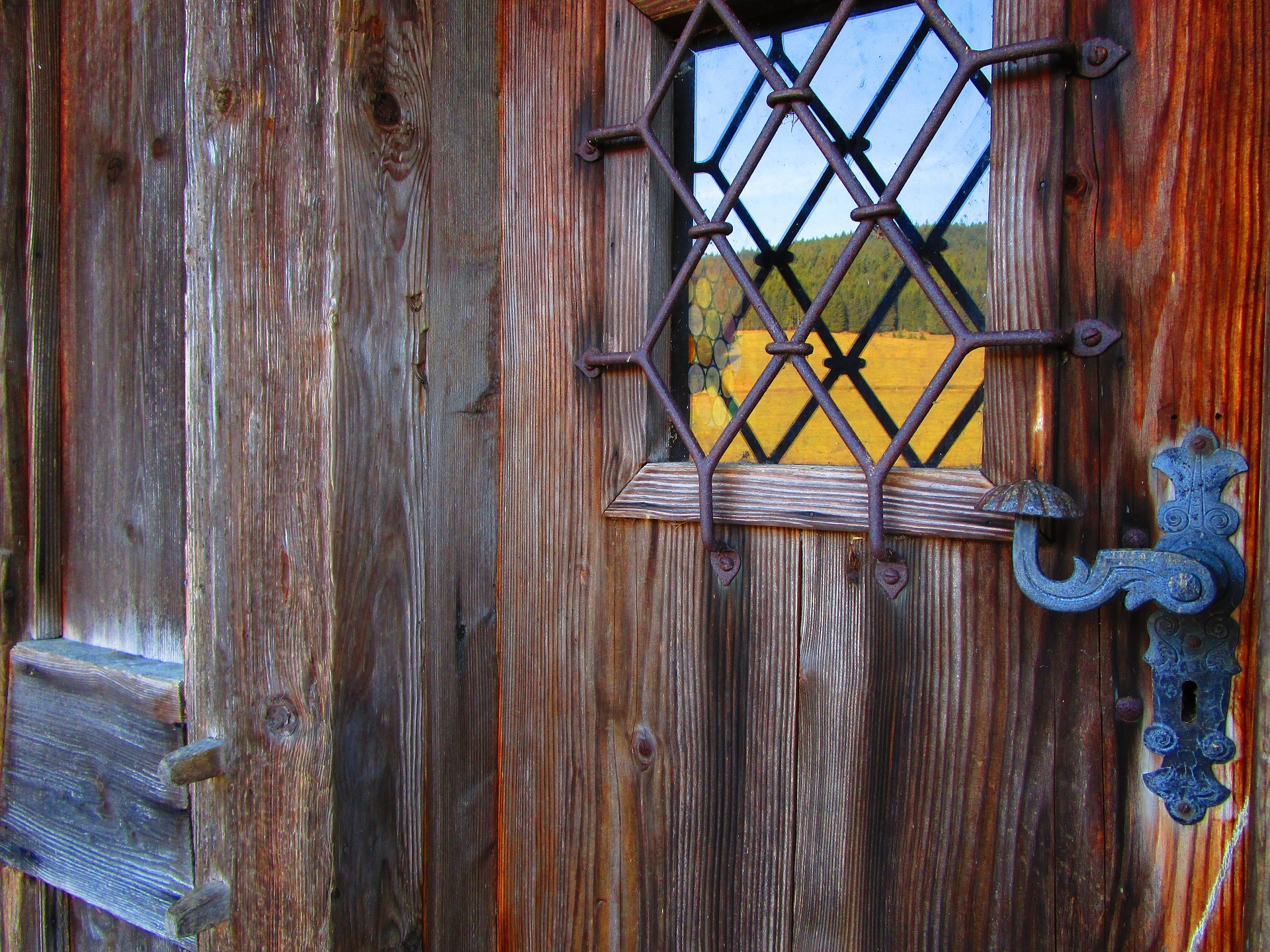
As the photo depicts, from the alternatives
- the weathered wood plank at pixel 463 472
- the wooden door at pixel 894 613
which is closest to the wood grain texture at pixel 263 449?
the weathered wood plank at pixel 463 472

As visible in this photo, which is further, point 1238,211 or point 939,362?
point 939,362

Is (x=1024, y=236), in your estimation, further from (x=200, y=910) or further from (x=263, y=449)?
(x=200, y=910)

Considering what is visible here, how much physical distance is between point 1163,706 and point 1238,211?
14.0 inches

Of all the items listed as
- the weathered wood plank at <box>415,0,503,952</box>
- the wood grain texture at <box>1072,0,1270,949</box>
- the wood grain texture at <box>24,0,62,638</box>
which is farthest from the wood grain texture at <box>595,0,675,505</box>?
the wood grain texture at <box>24,0,62,638</box>

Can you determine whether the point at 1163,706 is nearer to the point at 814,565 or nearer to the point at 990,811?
the point at 990,811

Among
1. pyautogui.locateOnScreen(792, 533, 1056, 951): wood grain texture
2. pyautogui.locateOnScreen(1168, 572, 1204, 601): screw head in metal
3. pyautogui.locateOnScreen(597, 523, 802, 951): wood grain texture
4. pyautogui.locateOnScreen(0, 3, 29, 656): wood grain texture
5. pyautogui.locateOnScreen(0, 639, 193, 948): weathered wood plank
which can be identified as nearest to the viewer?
pyautogui.locateOnScreen(1168, 572, 1204, 601): screw head in metal

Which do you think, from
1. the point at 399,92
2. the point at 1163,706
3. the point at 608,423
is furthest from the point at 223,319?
the point at 1163,706

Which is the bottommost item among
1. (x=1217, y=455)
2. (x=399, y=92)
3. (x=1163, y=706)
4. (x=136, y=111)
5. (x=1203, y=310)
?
(x=1163, y=706)

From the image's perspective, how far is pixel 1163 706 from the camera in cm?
55

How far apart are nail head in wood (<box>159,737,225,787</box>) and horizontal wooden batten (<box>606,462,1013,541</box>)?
46cm

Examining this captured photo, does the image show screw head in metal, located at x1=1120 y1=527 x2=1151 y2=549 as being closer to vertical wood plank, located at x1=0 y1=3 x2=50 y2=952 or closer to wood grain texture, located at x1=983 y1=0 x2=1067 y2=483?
wood grain texture, located at x1=983 y1=0 x2=1067 y2=483

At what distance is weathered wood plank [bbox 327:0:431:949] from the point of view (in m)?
0.69

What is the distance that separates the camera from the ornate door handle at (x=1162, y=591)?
0.52m

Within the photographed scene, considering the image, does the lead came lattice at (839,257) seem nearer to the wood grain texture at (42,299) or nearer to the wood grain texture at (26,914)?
the wood grain texture at (42,299)
